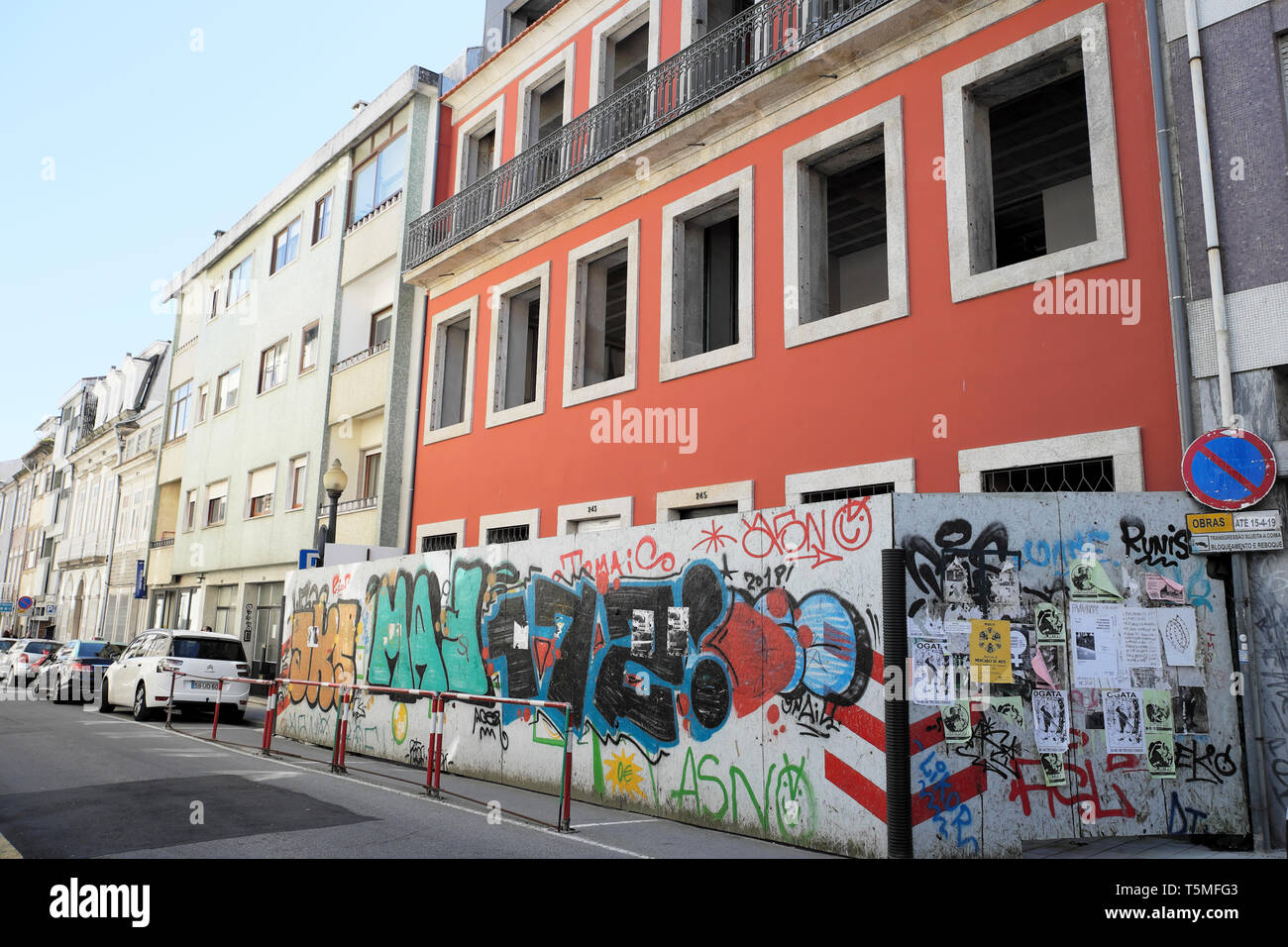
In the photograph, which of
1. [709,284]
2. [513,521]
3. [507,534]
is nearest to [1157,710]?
[709,284]

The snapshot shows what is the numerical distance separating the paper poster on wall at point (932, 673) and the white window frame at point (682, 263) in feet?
17.8

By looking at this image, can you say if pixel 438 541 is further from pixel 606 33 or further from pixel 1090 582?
pixel 1090 582

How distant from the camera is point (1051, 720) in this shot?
746 centimetres

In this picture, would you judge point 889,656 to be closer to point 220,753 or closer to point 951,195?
point 951,195

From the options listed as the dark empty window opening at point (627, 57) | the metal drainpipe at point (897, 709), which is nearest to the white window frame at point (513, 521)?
the dark empty window opening at point (627, 57)

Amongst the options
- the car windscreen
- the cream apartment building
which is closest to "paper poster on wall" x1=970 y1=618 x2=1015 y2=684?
the cream apartment building

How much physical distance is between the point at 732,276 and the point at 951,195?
426 centimetres

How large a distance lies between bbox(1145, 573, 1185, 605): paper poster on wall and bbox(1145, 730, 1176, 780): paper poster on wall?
102cm

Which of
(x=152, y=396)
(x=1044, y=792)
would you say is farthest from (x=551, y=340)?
(x=152, y=396)

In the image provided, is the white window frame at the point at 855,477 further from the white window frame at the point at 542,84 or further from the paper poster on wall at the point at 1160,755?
the white window frame at the point at 542,84

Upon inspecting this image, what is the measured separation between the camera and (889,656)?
7.38m

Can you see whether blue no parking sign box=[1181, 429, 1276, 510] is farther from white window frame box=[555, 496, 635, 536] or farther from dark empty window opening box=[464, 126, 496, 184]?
dark empty window opening box=[464, 126, 496, 184]

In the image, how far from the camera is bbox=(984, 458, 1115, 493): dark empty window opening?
879 centimetres

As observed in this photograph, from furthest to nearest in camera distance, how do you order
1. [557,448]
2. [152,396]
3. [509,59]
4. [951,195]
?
[152,396] → [509,59] → [557,448] → [951,195]
